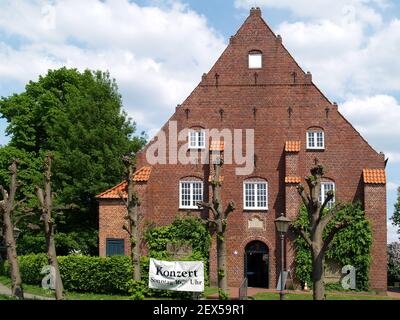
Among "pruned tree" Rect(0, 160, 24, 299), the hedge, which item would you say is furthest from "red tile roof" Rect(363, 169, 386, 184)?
"pruned tree" Rect(0, 160, 24, 299)

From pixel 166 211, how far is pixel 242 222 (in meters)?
4.25

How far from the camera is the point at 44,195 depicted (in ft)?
80.1

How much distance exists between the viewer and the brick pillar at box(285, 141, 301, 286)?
1268 inches

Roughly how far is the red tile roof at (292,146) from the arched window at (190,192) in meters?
5.13

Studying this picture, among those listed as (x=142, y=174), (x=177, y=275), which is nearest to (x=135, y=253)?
(x=177, y=275)

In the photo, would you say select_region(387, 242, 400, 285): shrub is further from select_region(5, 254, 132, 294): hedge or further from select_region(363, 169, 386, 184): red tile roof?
select_region(5, 254, 132, 294): hedge

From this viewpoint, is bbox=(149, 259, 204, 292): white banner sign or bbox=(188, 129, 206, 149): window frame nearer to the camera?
bbox=(149, 259, 204, 292): white banner sign

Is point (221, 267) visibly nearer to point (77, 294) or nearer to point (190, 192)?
point (77, 294)

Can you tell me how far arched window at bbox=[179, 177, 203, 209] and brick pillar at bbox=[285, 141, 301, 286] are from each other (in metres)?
4.84

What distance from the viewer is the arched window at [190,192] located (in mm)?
34094

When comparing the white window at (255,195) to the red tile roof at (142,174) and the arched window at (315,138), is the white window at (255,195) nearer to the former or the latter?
the arched window at (315,138)
